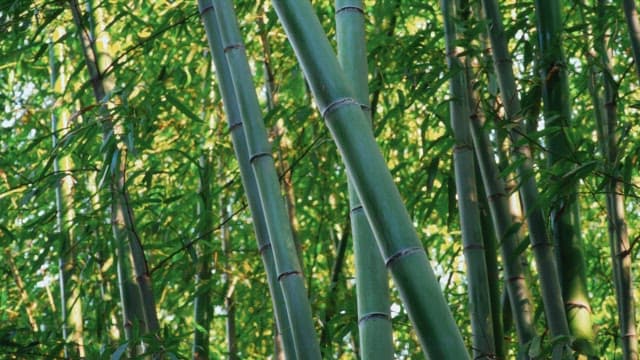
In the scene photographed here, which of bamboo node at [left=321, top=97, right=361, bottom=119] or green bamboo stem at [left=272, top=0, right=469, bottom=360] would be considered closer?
green bamboo stem at [left=272, top=0, right=469, bottom=360]

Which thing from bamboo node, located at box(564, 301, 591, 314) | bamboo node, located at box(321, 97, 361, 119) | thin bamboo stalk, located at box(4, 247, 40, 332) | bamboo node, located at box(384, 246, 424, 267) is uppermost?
thin bamboo stalk, located at box(4, 247, 40, 332)

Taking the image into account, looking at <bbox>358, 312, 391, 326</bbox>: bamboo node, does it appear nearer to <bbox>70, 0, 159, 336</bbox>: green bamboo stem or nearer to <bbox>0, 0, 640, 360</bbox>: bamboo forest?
<bbox>0, 0, 640, 360</bbox>: bamboo forest

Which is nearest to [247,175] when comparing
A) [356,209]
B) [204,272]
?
[356,209]

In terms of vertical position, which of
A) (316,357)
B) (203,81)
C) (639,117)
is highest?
(203,81)

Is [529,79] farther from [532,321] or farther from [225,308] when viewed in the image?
[225,308]

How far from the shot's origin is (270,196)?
6.75 ft

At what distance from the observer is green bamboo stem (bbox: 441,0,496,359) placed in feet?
8.07

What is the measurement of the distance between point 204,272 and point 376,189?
2.31 metres

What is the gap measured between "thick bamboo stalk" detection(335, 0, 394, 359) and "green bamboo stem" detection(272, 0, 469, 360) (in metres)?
0.21

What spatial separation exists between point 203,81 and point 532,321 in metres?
2.14

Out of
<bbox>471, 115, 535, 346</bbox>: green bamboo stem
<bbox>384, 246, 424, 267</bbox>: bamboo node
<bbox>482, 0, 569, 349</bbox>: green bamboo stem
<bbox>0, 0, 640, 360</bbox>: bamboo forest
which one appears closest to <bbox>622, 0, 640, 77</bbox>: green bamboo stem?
<bbox>0, 0, 640, 360</bbox>: bamboo forest

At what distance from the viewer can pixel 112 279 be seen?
3760 mm

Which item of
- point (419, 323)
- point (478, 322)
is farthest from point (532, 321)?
point (419, 323)

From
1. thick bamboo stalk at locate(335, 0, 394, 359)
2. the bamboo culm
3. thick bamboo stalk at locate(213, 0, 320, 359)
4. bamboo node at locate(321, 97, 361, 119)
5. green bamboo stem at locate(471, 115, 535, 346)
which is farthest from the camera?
green bamboo stem at locate(471, 115, 535, 346)
